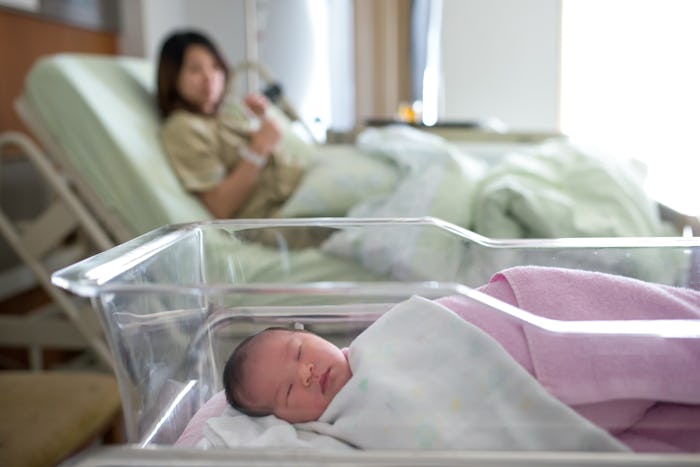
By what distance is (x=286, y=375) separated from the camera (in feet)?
1.91

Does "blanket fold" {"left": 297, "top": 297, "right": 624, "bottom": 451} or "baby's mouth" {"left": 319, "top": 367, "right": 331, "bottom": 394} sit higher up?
"blanket fold" {"left": 297, "top": 297, "right": 624, "bottom": 451}

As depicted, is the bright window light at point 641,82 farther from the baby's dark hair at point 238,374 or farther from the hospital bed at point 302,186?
the baby's dark hair at point 238,374

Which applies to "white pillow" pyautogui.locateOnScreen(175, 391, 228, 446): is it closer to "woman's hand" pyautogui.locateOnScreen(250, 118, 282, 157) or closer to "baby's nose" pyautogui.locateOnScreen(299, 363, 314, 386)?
"baby's nose" pyautogui.locateOnScreen(299, 363, 314, 386)

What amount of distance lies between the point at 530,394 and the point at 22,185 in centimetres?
192

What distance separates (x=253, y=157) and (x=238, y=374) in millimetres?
1092

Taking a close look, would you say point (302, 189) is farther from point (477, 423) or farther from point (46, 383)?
point (477, 423)

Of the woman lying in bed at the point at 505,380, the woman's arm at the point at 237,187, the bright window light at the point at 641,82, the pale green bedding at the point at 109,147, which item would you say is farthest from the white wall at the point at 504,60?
the woman lying in bed at the point at 505,380

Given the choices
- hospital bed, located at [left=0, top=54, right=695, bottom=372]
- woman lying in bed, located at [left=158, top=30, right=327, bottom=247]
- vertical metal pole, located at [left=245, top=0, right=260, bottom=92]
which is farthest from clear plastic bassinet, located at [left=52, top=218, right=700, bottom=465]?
vertical metal pole, located at [left=245, top=0, right=260, bottom=92]

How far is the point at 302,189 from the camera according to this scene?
1534mm

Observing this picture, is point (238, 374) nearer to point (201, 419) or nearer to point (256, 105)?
point (201, 419)

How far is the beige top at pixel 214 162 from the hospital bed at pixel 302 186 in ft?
0.12

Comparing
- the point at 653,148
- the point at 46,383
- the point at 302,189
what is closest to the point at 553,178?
the point at 302,189

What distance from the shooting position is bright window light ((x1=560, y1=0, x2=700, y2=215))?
2.95 meters

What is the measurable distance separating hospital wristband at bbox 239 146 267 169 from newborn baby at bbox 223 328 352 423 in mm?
1054
